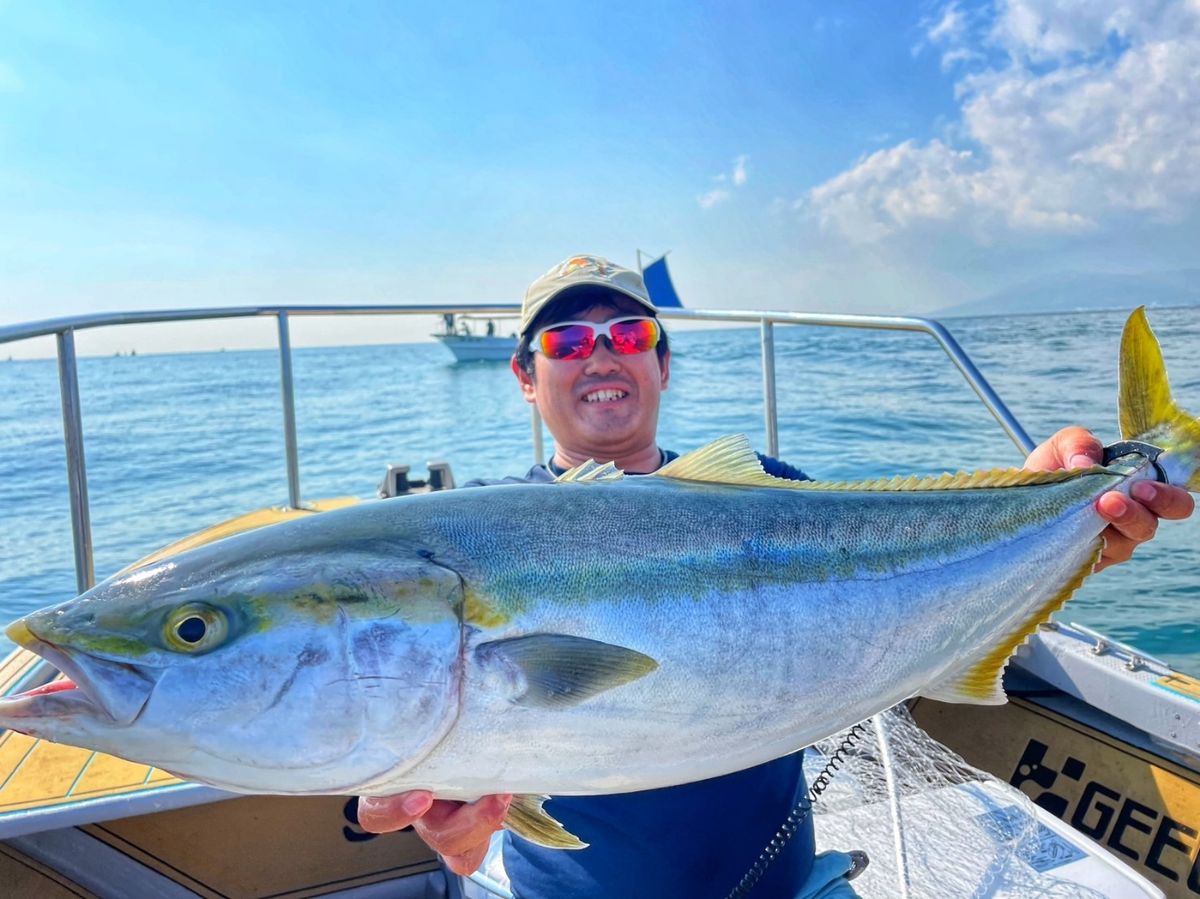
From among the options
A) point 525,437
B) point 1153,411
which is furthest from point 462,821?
point 525,437

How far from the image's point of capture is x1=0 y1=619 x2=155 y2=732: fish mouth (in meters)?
1.12

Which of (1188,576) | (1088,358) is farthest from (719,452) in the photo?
(1088,358)

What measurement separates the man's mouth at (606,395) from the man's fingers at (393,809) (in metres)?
1.49

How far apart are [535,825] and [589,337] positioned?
1617 mm

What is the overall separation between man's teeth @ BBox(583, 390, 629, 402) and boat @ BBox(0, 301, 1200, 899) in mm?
1135

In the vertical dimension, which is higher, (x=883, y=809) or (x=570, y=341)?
(x=570, y=341)

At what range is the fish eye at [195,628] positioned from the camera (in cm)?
118

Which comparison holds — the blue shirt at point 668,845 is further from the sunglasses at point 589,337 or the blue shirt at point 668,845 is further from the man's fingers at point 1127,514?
the sunglasses at point 589,337

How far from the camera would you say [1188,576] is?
7621mm

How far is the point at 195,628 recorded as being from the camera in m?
1.20

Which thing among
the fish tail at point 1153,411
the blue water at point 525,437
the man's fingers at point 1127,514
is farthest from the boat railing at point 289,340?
the blue water at point 525,437

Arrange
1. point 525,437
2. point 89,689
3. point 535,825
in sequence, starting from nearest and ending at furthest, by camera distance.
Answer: point 89,689 < point 535,825 < point 525,437

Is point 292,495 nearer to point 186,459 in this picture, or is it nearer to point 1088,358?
point 186,459

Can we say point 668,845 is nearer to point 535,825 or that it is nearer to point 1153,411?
point 535,825
